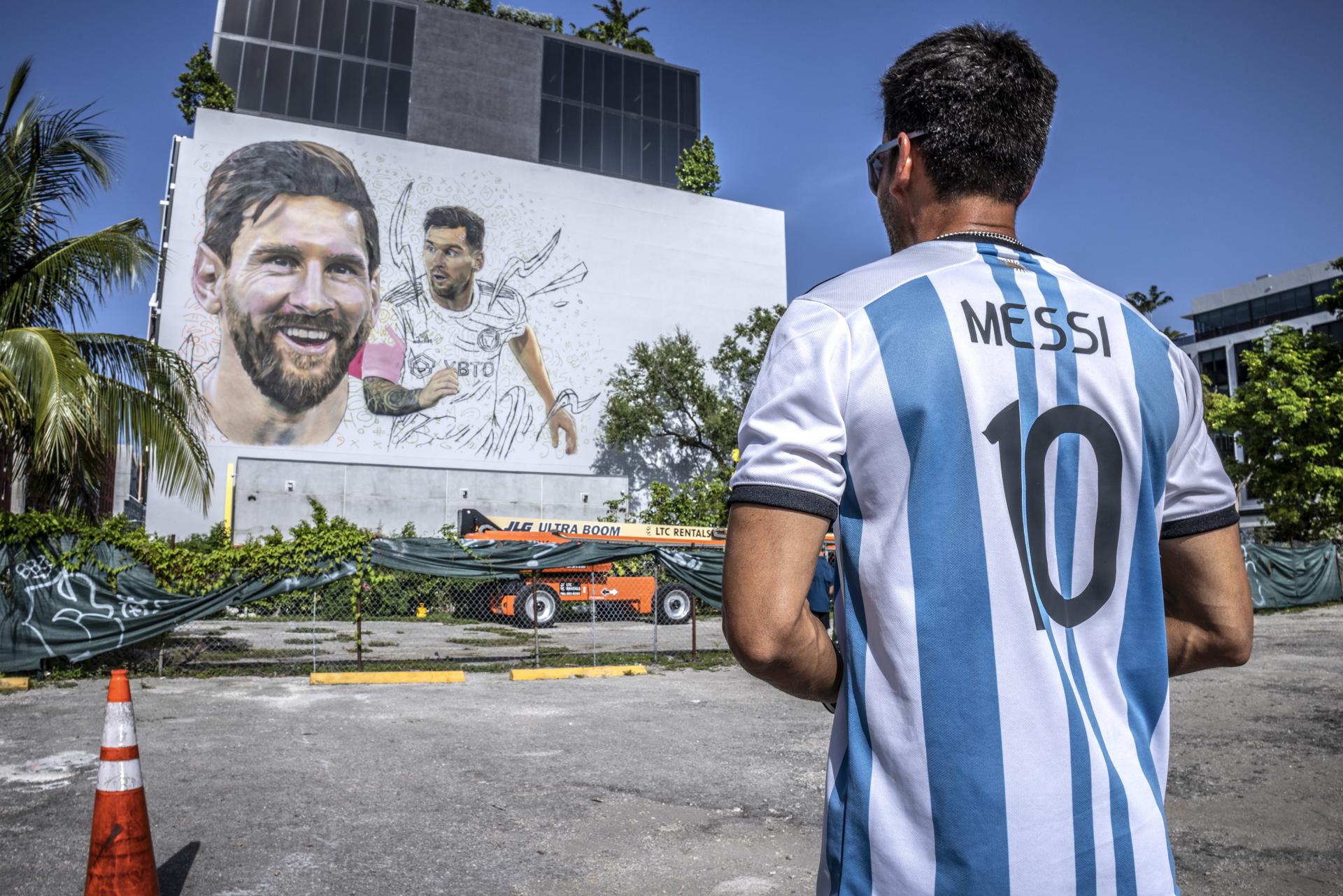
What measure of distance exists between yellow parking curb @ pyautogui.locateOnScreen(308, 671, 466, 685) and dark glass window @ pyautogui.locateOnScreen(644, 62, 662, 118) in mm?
38994

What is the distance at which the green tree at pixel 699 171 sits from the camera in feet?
151

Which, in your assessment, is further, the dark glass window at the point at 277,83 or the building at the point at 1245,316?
the building at the point at 1245,316

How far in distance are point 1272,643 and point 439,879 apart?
17.0 m

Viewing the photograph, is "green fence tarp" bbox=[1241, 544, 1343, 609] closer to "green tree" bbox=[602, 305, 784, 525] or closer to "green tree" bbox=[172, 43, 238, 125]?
"green tree" bbox=[602, 305, 784, 525]

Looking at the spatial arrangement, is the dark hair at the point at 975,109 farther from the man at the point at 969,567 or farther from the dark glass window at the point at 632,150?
the dark glass window at the point at 632,150

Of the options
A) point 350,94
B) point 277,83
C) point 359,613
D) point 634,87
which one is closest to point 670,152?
point 634,87

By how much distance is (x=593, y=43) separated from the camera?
46.4m

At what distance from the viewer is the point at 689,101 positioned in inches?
1896

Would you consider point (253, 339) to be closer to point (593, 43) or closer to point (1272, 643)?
point (593, 43)

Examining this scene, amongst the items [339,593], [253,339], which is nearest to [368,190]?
[253,339]

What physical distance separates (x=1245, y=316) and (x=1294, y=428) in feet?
155

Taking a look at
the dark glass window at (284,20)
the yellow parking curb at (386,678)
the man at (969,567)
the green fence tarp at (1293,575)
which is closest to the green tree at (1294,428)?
the green fence tarp at (1293,575)

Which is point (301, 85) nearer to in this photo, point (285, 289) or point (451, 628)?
point (285, 289)

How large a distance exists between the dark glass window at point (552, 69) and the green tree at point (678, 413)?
13481mm
